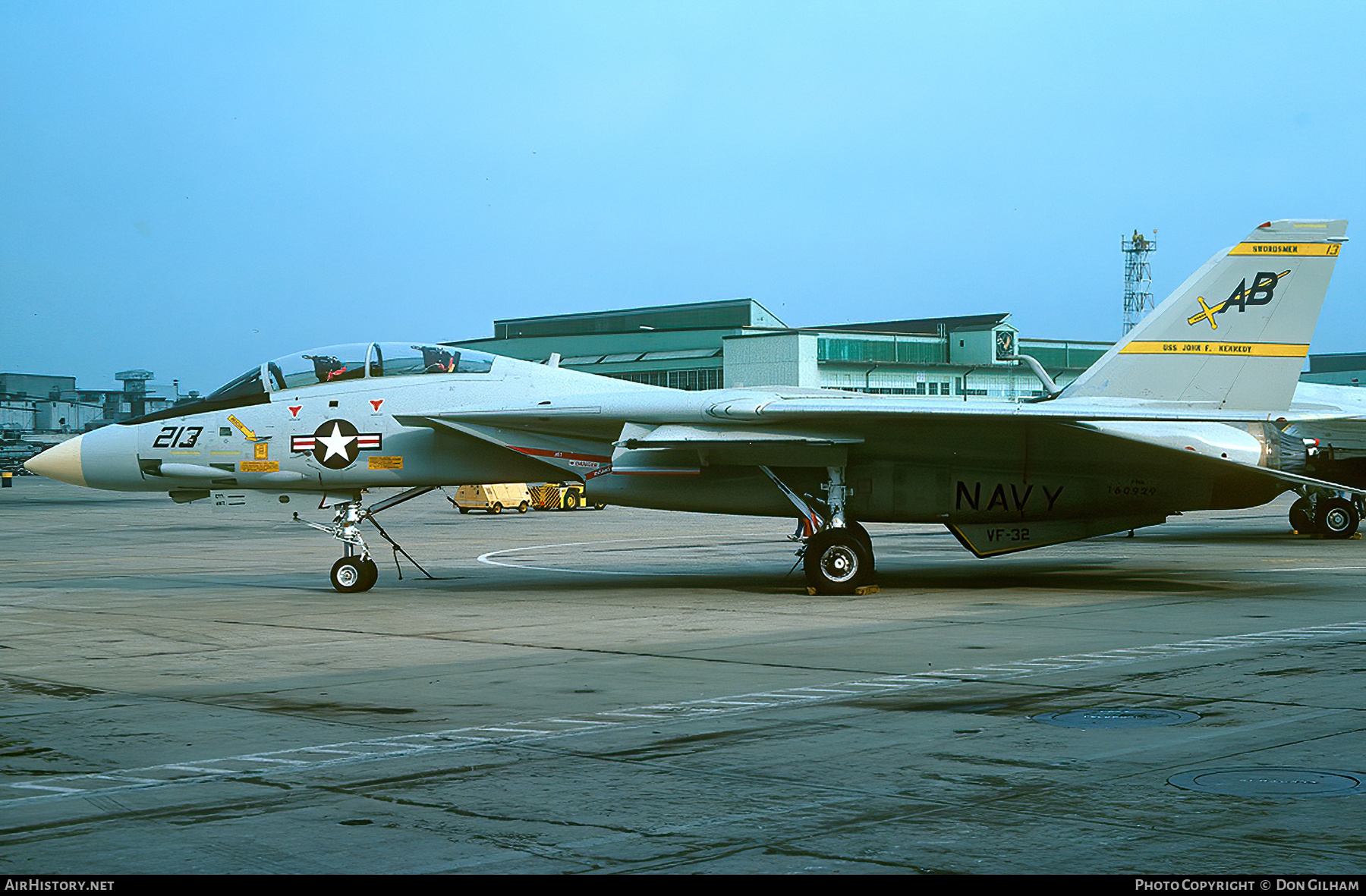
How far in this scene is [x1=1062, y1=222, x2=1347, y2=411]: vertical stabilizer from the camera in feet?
55.4

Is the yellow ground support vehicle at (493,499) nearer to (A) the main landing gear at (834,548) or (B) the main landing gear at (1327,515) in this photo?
(B) the main landing gear at (1327,515)

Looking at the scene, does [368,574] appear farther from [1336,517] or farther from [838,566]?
[1336,517]

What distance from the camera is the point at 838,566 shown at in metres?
16.1

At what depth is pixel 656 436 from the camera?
15.6 metres

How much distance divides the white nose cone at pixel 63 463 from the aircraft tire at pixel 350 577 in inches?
144

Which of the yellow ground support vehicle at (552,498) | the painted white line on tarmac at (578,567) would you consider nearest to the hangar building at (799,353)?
the yellow ground support vehicle at (552,498)

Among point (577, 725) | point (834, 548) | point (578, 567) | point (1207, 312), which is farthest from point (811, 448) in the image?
point (577, 725)

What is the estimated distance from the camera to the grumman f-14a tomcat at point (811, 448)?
16.3m

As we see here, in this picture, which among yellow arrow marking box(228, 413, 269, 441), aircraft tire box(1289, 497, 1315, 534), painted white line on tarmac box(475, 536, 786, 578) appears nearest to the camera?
yellow arrow marking box(228, 413, 269, 441)

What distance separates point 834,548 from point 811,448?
1338 mm

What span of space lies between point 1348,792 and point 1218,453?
11.5 m

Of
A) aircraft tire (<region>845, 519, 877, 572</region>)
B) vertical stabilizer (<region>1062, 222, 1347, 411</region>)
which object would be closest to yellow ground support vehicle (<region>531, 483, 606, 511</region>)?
aircraft tire (<region>845, 519, 877, 572</region>)

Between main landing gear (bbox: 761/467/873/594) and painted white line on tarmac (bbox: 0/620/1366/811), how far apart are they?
17.8ft

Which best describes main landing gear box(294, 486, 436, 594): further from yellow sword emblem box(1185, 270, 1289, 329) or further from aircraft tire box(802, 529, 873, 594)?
yellow sword emblem box(1185, 270, 1289, 329)
